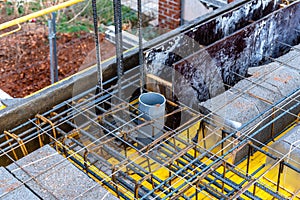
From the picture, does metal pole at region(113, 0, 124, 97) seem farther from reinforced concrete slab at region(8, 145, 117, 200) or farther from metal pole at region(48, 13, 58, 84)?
metal pole at region(48, 13, 58, 84)

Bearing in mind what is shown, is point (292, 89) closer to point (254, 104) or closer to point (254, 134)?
point (254, 104)

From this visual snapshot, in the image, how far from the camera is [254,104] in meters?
5.02

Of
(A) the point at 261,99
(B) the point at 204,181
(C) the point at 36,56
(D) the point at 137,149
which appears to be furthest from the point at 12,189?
(C) the point at 36,56

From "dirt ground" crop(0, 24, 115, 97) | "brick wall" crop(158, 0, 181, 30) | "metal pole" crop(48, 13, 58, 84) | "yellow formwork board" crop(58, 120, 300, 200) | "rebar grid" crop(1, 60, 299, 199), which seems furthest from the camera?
"brick wall" crop(158, 0, 181, 30)

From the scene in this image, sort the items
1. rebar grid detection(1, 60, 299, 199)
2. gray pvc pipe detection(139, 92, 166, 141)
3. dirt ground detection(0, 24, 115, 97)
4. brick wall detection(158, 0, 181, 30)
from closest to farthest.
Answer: rebar grid detection(1, 60, 299, 199) < gray pvc pipe detection(139, 92, 166, 141) < dirt ground detection(0, 24, 115, 97) < brick wall detection(158, 0, 181, 30)

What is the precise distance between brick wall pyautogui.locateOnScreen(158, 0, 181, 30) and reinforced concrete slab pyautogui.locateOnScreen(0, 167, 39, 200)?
5.94 meters

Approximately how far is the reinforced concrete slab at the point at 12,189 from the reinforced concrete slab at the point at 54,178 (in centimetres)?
6

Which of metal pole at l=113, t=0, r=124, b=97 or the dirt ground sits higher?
metal pole at l=113, t=0, r=124, b=97

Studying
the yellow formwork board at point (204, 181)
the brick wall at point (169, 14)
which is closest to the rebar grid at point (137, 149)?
the yellow formwork board at point (204, 181)

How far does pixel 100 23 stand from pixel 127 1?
29.1 inches

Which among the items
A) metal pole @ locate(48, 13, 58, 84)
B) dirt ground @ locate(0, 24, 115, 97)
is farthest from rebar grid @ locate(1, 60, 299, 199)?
dirt ground @ locate(0, 24, 115, 97)

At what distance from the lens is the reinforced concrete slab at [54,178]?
380cm

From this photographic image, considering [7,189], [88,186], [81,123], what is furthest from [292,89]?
[7,189]

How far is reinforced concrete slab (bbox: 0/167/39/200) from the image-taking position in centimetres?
374
